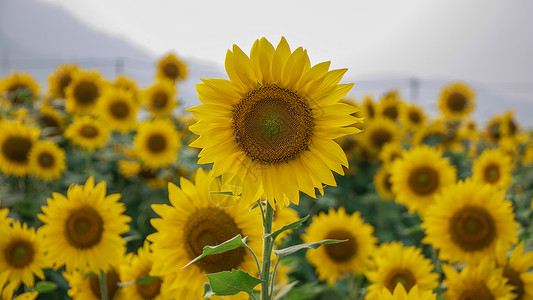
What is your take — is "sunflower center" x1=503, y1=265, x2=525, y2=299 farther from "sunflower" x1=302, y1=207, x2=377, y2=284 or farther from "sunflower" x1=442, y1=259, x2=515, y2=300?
"sunflower" x1=302, y1=207, x2=377, y2=284

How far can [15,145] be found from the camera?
1934mm

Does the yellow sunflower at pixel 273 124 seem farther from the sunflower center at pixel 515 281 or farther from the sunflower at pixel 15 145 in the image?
the sunflower at pixel 15 145

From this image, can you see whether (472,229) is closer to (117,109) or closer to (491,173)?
(491,173)

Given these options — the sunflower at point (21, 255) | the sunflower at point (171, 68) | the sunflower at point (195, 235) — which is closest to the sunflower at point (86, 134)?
the sunflower at point (171, 68)

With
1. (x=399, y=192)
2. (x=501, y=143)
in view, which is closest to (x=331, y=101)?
(x=399, y=192)

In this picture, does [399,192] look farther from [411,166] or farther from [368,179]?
[368,179]

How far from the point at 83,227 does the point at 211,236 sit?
0.41 m

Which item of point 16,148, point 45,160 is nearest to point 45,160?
point 45,160

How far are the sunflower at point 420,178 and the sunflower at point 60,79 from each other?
7.16 ft

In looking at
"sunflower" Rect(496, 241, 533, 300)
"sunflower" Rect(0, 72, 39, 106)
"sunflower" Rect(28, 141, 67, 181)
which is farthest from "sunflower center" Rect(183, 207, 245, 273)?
"sunflower" Rect(0, 72, 39, 106)

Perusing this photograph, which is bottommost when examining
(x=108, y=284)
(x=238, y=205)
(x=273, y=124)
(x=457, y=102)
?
(x=108, y=284)

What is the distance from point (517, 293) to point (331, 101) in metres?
0.77

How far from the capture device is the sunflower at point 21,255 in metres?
1.07

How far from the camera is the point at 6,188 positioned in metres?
2.11
